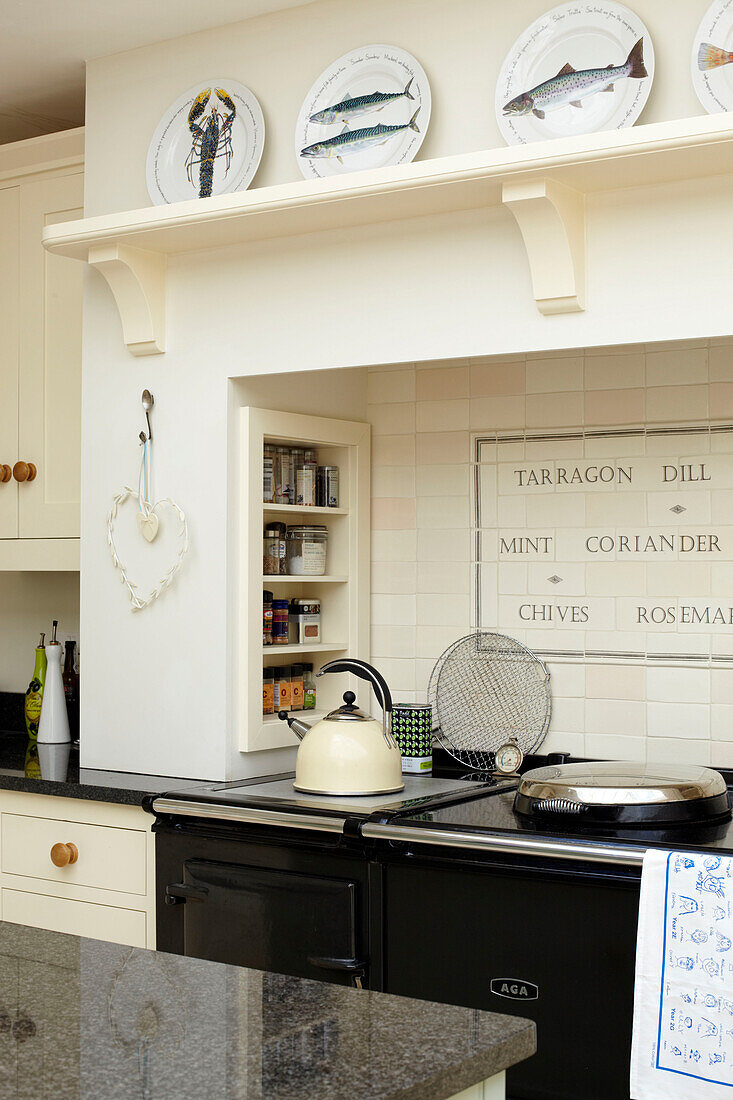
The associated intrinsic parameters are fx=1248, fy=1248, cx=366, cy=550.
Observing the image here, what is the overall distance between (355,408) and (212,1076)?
7.25ft

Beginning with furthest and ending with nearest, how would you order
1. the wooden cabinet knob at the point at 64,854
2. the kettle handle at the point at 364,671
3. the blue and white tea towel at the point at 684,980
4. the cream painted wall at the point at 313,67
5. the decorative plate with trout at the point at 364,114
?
1. the wooden cabinet knob at the point at 64,854
2. the kettle handle at the point at 364,671
3. the decorative plate with trout at the point at 364,114
4. the cream painted wall at the point at 313,67
5. the blue and white tea towel at the point at 684,980

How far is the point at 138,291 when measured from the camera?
8.93 feet

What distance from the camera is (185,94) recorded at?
107 inches

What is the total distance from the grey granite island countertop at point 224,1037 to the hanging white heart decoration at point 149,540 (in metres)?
1.44

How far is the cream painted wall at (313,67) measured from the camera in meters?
2.17

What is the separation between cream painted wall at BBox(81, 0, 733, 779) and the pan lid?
765 millimetres

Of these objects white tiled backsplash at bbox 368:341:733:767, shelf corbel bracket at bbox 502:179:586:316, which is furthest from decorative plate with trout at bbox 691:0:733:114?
white tiled backsplash at bbox 368:341:733:767

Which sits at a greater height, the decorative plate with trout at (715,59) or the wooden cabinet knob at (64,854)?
the decorative plate with trout at (715,59)

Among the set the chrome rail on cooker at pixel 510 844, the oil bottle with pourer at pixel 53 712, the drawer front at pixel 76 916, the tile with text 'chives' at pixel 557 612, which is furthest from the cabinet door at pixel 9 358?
the chrome rail on cooker at pixel 510 844

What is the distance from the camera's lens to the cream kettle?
7.95ft

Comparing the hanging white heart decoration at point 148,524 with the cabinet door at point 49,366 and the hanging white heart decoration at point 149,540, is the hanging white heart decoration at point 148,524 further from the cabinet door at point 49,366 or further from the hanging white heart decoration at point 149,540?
the cabinet door at point 49,366

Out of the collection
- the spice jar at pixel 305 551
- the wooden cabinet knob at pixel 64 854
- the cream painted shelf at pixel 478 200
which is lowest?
the wooden cabinet knob at pixel 64 854

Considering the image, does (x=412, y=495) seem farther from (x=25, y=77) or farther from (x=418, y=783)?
(x=25, y=77)

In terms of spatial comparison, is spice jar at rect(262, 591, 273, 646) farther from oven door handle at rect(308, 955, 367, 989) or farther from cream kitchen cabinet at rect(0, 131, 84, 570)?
oven door handle at rect(308, 955, 367, 989)
